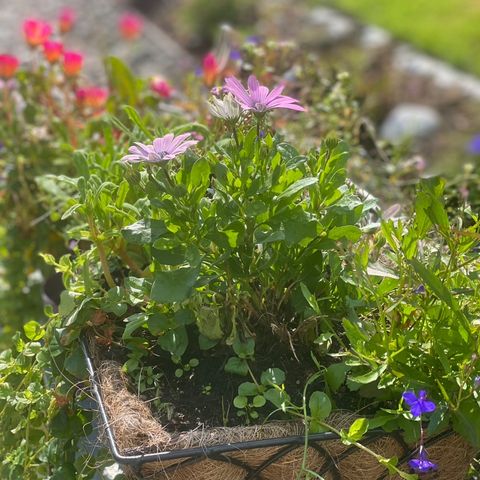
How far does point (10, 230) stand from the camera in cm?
266

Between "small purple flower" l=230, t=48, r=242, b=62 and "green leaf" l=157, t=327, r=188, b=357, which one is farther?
"small purple flower" l=230, t=48, r=242, b=62

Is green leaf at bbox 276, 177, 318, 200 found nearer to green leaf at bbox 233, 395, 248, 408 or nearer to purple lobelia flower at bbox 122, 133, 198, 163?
purple lobelia flower at bbox 122, 133, 198, 163

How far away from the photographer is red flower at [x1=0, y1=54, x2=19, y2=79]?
103 inches

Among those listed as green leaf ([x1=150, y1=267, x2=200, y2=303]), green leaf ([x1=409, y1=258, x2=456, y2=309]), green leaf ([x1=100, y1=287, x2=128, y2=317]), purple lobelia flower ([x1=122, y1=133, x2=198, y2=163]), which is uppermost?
purple lobelia flower ([x1=122, y1=133, x2=198, y2=163])

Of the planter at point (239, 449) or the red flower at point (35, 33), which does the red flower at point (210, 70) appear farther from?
the planter at point (239, 449)

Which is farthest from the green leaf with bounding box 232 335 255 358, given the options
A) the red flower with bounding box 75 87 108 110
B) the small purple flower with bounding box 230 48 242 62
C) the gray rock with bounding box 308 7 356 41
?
the gray rock with bounding box 308 7 356 41

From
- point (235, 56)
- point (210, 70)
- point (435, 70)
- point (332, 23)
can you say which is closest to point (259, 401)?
point (210, 70)

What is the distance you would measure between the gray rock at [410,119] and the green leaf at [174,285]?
3.83 meters

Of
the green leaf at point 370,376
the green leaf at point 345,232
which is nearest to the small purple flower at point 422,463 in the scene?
the green leaf at point 370,376

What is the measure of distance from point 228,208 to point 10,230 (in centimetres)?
146

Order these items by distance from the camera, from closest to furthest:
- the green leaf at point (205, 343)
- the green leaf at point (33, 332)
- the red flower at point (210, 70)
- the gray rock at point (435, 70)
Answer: the green leaf at point (205, 343) < the green leaf at point (33, 332) < the red flower at point (210, 70) < the gray rock at point (435, 70)

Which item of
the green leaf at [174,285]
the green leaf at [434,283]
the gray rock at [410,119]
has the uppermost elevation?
the green leaf at [434,283]

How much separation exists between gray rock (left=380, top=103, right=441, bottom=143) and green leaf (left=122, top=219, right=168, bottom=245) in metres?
3.83

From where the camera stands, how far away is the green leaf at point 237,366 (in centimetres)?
144
